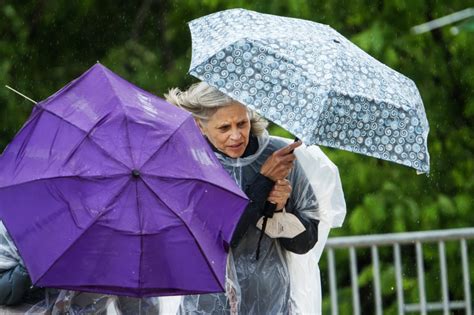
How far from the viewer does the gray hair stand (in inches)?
246

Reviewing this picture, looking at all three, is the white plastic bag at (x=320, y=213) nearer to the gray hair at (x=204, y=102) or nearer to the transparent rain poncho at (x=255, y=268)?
the transparent rain poncho at (x=255, y=268)

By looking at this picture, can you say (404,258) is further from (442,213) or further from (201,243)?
(201,243)

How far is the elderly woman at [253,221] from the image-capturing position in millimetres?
6238

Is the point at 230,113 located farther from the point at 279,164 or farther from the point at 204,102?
the point at 279,164

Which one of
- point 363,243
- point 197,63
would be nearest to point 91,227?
point 197,63

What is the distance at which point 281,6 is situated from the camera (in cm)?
1052

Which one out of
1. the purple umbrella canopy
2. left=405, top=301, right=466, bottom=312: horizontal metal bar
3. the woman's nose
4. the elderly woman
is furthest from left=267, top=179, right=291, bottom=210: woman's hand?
left=405, top=301, right=466, bottom=312: horizontal metal bar

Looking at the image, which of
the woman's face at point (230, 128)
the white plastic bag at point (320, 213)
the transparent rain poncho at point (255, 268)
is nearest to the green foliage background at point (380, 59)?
the white plastic bag at point (320, 213)

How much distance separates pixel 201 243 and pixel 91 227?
1.31 ft

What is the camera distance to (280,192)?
6105mm

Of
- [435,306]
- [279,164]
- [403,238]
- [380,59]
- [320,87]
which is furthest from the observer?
[380,59]

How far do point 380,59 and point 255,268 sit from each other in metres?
3.82

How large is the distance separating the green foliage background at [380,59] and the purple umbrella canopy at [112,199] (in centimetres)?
400

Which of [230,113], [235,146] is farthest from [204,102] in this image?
[235,146]
